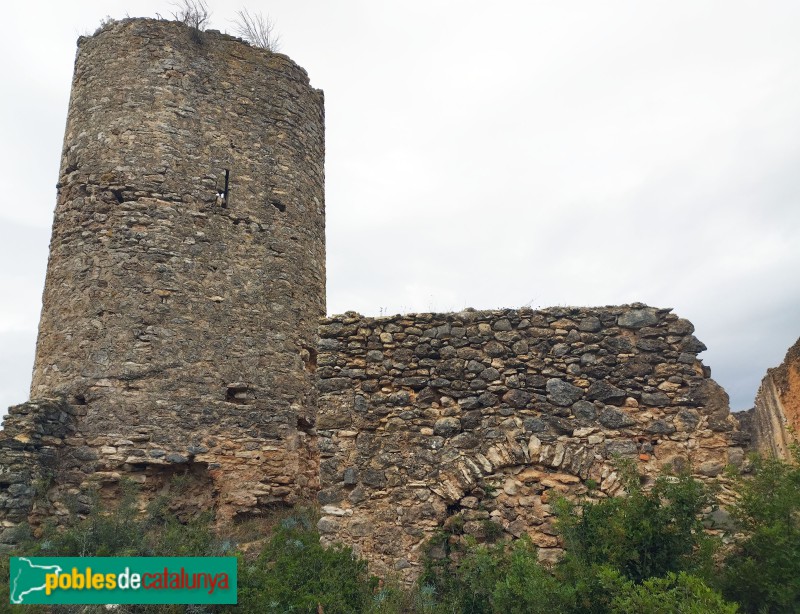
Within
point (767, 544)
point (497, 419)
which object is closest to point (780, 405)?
point (767, 544)

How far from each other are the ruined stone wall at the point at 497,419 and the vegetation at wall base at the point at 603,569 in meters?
0.25

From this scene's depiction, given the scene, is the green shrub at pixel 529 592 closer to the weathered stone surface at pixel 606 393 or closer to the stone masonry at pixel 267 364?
the stone masonry at pixel 267 364

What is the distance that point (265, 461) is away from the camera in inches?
343

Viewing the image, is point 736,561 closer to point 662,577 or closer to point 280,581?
point 662,577

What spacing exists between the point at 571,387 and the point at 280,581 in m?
2.92

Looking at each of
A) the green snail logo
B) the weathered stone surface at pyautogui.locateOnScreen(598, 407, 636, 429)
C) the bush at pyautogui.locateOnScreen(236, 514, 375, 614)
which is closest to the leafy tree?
the weathered stone surface at pyautogui.locateOnScreen(598, 407, 636, 429)

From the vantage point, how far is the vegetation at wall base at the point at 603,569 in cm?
428

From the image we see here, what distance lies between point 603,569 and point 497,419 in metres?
1.77

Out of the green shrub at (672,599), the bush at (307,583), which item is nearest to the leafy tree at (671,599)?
the green shrub at (672,599)

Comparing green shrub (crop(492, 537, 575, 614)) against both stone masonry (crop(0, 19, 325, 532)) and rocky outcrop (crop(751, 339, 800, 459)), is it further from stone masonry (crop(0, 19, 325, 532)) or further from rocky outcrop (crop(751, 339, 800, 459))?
stone masonry (crop(0, 19, 325, 532))

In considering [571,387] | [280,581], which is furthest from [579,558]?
[280,581]

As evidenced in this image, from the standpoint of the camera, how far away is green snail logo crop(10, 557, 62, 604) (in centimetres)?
512

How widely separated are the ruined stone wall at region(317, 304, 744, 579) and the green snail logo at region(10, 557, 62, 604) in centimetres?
228

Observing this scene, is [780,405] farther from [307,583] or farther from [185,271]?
[185,271]
